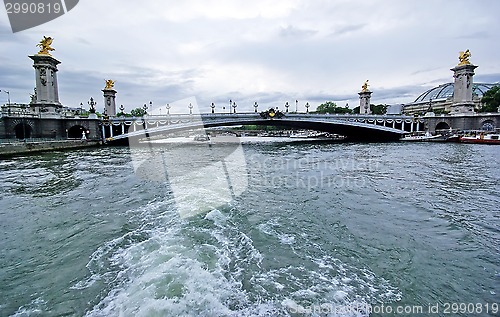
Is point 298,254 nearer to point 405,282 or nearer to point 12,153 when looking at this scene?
point 405,282

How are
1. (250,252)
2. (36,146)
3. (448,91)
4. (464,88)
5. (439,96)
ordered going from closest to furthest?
(250,252) < (36,146) < (464,88) < (448,91) < (439,96)

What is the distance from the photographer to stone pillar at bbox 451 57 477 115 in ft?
142

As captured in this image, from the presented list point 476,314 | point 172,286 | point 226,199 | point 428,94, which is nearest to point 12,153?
point 226,199

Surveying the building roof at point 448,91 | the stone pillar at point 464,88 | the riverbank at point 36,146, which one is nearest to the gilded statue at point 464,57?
the stone pillar at point 464,88

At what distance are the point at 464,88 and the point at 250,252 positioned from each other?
52.9 meters

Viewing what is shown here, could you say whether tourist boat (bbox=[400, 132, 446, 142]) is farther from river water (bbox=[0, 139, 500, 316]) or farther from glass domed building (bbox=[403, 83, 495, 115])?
glass domed building (bbox=[403, 83, 495, 115])

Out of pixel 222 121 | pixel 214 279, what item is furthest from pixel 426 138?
pixel 214 279

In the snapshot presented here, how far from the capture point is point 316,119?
40.8 meters

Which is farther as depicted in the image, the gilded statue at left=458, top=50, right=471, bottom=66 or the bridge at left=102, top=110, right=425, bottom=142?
the gilded statue at left=458, top=50, right=471, bottom=66

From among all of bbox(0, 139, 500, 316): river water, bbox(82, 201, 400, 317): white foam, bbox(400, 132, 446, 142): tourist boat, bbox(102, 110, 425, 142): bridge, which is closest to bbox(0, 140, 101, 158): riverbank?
bbox(102, 110, 425, 142): bridge

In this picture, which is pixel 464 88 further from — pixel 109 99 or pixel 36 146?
pixel 109 99

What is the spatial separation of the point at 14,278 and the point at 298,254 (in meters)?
4.41

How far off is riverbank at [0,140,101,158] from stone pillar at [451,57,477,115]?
54.3m

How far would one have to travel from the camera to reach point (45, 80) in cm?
3497
